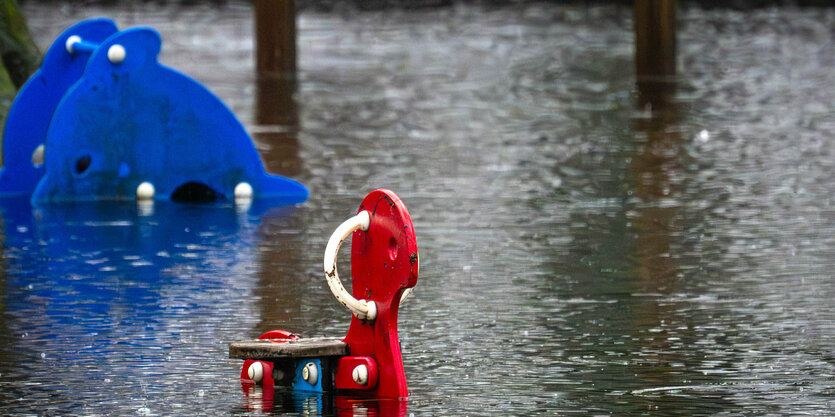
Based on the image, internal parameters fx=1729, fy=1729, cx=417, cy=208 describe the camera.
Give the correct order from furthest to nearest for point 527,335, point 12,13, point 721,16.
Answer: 1. point 721,16
2. point 12,13
3. point 527,335

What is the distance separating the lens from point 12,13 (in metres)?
15.9

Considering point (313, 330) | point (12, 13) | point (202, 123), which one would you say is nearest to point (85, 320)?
point (313, 330)

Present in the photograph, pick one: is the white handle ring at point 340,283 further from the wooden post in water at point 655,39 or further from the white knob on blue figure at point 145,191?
the wooden post in water at point 655,39

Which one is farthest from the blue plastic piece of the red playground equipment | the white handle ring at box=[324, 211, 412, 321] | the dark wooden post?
the dark wooden post

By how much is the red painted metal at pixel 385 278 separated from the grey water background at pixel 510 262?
0.60ft

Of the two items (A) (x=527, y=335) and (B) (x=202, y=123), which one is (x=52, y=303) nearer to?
(A) (x=527, y=335)

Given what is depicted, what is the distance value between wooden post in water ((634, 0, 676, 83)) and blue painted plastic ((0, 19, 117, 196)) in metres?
8.24

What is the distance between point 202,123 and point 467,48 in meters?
14.1

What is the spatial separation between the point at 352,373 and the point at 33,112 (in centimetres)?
695

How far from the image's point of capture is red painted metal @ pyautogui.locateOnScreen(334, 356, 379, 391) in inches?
234

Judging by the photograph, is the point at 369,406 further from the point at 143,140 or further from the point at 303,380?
the point at 143,140

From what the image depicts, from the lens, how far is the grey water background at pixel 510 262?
6.16 m

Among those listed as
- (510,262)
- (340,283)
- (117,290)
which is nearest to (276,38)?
(510,262)

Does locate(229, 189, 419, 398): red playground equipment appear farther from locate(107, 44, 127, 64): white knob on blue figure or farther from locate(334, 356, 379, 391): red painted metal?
locate(107, 44, 127, 64): white knob on blue figure
